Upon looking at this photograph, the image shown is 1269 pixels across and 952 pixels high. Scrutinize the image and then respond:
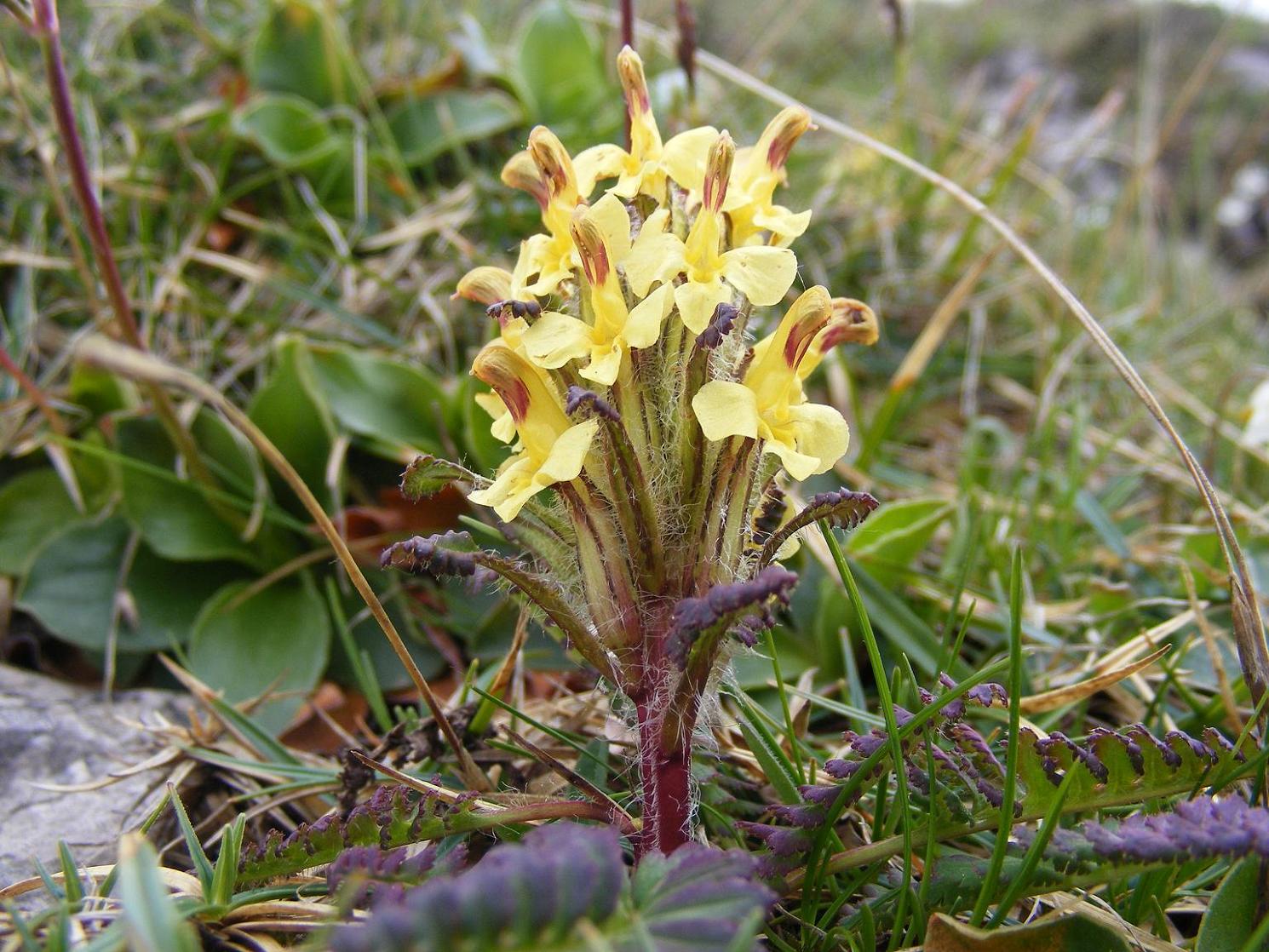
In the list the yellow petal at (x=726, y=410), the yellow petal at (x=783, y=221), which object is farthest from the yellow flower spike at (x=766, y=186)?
the yellow petal at (x=726, y=410)

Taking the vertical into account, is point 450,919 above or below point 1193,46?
below

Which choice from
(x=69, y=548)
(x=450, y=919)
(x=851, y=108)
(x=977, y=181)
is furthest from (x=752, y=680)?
(x=851, y=108)

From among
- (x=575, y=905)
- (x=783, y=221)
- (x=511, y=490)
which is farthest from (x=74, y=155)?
(x=575, y=905)

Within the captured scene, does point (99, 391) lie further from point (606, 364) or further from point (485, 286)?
point (606, 364)

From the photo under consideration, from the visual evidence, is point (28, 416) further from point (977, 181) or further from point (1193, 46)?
point (1193, 46)

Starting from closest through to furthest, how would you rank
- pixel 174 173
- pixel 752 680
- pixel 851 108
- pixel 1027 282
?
pixel 752 680 < pixel 174 173 < pixel 1027 282 < pixel 851 108

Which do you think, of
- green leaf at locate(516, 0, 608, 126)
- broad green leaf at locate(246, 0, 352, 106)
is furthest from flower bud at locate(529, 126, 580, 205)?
broad green leaf at locate(246, 0, 352, 106)
